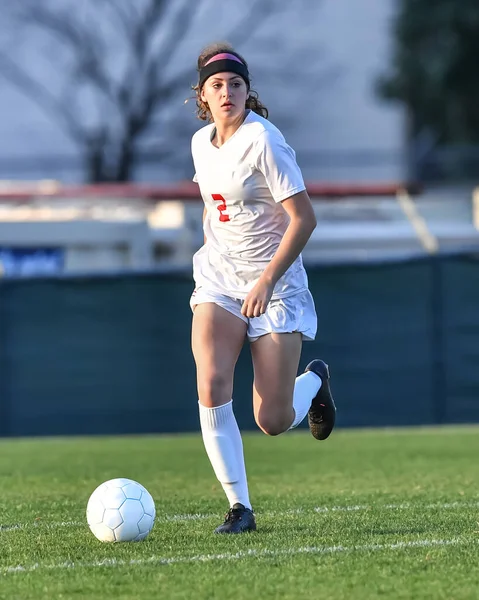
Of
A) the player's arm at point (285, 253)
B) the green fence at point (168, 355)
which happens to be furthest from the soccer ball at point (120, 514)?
the green fence at point (168, 355)

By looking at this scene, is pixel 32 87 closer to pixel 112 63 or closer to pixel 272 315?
pixel 112 63

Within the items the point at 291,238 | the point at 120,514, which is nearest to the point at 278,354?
the point at 291,238

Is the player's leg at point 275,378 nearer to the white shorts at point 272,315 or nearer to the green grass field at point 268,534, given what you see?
the white shorts at point 272,315

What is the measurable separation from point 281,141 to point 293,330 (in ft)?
2.97

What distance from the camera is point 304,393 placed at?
6430mm

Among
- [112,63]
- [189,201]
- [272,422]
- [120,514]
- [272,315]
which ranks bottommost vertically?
[120,514]

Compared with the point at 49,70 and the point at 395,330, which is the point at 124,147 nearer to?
the point at 49,70

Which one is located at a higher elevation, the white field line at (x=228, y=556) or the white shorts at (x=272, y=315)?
the white shorts at (x=272, y=315)

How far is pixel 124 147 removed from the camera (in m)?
32.3

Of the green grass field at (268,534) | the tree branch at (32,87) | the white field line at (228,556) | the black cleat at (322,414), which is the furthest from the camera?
the tree branch at (32,87)

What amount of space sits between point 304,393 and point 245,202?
1.14m

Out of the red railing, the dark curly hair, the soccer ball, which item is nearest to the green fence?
the red railing

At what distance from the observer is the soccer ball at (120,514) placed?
219 inches

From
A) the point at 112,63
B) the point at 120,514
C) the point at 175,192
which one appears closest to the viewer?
the point at 120,514
